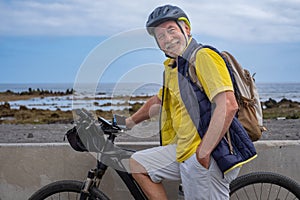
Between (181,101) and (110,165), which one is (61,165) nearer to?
(110,165)

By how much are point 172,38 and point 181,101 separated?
41 cm

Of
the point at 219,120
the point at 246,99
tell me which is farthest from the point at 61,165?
the point at 219,120

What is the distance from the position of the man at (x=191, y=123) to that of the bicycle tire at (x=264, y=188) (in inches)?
27.1

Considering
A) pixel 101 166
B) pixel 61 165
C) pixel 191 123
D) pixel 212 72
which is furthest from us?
pixel 61 165

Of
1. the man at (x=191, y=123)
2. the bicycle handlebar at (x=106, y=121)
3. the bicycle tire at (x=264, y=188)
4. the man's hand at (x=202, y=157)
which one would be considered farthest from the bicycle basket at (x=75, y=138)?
the bicycle tire at (x=264, y=188)

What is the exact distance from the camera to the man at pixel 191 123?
308 cm

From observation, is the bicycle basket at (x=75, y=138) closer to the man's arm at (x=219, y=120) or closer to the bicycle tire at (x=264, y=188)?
the man's arm at (x=219, y=120)

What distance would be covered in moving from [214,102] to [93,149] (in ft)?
3.11

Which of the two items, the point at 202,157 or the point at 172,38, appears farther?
the point at 172,38

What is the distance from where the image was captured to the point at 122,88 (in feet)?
12.2

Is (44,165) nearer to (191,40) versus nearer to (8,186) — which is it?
(8,186)

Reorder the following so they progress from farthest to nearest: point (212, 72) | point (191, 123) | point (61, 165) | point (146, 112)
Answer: point (61, 165) < point (146, 112) < point (191, 123) < point (212, 72)

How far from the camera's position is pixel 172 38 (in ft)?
11.0

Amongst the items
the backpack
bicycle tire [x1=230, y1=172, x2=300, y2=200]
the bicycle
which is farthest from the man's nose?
bicycle tire [x1=230, y1=172, x2=300, y2=200]
